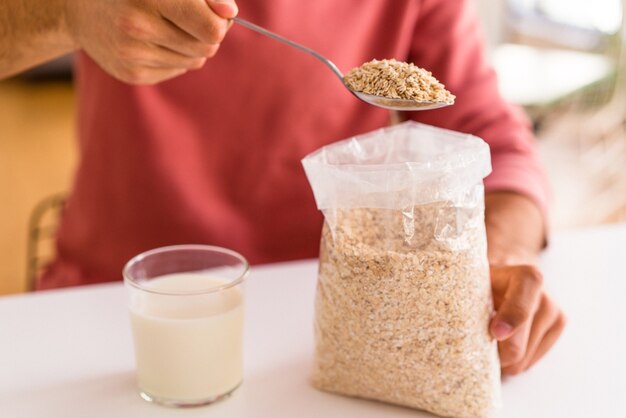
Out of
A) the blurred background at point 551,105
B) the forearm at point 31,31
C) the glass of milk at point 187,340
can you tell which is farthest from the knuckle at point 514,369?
the blurred background at point 551,105

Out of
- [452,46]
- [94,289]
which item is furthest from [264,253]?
[452,46]

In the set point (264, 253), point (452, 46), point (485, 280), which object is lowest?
point (264, 253)

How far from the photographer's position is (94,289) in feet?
3.13

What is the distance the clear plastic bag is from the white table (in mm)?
42

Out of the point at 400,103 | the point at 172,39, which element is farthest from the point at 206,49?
the point at 400,103

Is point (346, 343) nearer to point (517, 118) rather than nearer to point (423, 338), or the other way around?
point (423, 338)

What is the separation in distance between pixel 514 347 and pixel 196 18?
42 centimetres

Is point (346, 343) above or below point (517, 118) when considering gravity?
below

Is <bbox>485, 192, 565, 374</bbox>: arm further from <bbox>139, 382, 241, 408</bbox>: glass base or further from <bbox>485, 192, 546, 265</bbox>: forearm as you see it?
<bbox>139, 382, 241, 408</bbox>: glass base

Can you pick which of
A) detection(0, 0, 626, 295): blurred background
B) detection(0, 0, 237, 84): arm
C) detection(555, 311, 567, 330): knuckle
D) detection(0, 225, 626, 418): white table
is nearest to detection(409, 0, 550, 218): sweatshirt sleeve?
detection(0, 225, 626, 418): white table

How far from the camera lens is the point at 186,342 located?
2.36 feet

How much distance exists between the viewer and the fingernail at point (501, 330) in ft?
2.37

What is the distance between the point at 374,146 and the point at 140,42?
25 cm

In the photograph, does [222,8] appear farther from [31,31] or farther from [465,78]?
[465,78]
